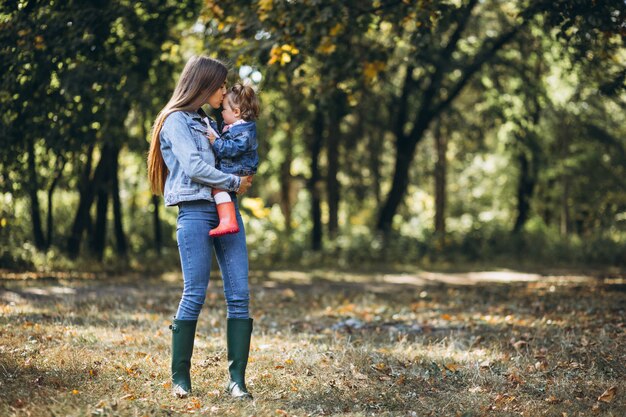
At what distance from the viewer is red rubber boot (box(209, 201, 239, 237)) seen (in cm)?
418

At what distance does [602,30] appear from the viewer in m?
8.77

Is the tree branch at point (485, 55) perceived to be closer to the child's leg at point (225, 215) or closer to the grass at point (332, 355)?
the grass at point (332, 355)

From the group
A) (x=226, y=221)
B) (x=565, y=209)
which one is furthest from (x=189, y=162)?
(x=565, y=209)

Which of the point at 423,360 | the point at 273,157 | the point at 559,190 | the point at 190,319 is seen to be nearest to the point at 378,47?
the point at 423,360

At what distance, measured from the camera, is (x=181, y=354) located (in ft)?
14.4

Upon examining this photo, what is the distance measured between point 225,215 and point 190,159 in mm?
404

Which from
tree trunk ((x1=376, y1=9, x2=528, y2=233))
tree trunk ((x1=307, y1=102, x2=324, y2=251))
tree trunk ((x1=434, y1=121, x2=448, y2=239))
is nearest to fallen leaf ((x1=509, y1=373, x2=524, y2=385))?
tree trunk ((x1=376, y1=9, x2=528, y2=233))

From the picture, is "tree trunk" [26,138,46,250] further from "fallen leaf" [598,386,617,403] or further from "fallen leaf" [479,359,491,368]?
"fallen leaf" [598,386,617,403]

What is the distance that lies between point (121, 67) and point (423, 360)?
7.61 meters

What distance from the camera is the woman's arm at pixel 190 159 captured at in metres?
4.20

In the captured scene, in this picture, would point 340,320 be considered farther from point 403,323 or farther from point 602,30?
point 602,30

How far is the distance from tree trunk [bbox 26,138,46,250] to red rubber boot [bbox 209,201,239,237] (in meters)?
7.90

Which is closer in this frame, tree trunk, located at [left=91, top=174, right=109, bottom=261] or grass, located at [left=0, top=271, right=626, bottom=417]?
grass, located at [left=0, top=271, right=626, bottom=417]

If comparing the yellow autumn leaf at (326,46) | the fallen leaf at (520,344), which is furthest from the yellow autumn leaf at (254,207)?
the fallen leaf at (520,344)
